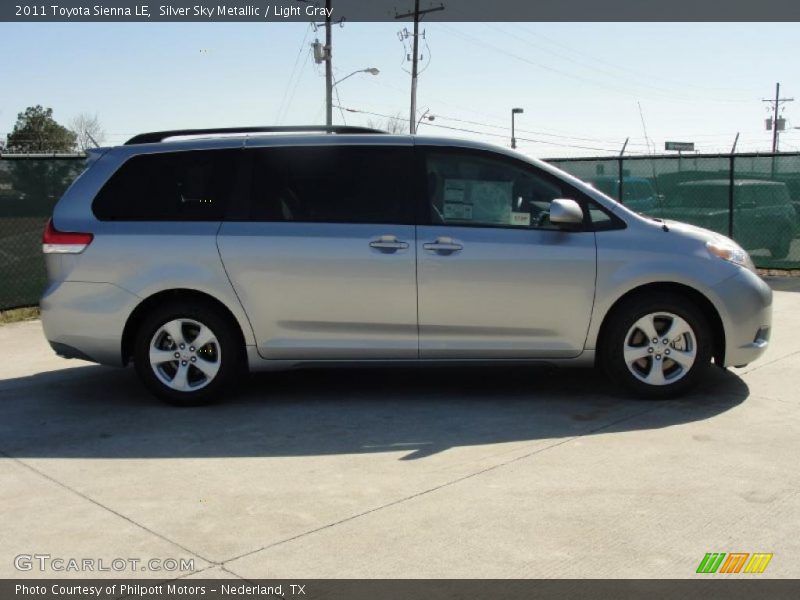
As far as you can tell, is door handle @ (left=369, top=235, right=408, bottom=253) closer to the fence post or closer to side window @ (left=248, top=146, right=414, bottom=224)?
side window @ (left=248, top=146, right=414, bottom=224)

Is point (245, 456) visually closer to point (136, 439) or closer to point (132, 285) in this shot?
point (136, 439)

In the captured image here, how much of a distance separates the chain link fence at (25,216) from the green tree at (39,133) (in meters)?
59.4

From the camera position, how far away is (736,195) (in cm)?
1424

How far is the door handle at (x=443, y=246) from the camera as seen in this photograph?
614 cm

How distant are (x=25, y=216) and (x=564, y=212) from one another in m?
7.15

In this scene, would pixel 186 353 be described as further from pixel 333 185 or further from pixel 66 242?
pixel 333 185

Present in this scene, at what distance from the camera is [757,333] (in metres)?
6.31

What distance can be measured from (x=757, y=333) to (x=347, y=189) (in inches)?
118

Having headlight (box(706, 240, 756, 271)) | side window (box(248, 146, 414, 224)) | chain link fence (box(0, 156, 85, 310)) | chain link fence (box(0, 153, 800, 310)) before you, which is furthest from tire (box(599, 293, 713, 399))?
chain link fence (box(0, 153, 800, 310))

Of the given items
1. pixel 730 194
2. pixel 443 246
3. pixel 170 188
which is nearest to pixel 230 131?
pixel 170 188

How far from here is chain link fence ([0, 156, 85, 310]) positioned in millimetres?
10422

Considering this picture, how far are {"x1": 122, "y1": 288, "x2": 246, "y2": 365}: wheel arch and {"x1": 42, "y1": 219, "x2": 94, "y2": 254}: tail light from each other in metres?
0.57
